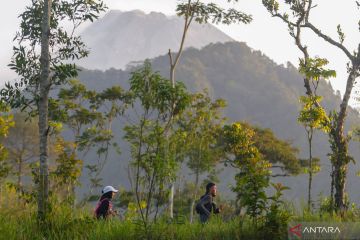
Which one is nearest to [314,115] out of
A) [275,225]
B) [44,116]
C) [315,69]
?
[315,69]

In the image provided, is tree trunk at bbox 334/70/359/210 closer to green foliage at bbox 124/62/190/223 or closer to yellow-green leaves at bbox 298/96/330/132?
yellow-green leaves at bbox 298/96/330/132

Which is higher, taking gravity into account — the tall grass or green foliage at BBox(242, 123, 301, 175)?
green foliage at BBox(242, 123, 301, 175)

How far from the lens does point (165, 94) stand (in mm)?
6957

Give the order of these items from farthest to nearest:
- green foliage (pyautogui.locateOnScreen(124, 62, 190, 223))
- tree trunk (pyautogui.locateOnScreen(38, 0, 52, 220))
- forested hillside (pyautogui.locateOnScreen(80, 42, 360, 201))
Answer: forested hillside (pyautogui.locateOnScreen(80, 42, 360, 201)) < tree trunk (pyautogui.locateOnScreen(38, 0, 52, 220)) < green foliage (pyautogui.locateOnScreen(124, 62, 190, 223))

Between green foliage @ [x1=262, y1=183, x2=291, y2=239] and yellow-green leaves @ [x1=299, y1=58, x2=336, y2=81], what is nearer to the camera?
green foliage @ [x1=262, y1=183, x2=291, y2=239]

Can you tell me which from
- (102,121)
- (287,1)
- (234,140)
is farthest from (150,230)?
(102,121)

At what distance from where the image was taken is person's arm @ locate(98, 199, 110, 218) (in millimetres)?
8613

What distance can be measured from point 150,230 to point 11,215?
3010 millimetres

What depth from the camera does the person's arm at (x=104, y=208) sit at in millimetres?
A: 8613

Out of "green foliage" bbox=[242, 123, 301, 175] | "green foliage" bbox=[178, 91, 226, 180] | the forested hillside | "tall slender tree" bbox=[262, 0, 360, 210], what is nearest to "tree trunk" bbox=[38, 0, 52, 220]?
"tall slender tree" bbox=[262, 0, 360, 210]

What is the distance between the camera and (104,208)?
28.4 feet

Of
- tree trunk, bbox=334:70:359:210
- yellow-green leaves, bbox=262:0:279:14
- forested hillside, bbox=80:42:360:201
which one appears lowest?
tree trunk, bbox=334:70:359:210

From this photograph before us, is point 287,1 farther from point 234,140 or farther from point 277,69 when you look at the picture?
point 277,69

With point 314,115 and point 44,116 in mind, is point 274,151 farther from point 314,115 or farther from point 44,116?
point 44,116
